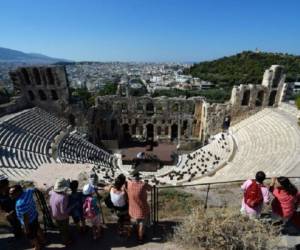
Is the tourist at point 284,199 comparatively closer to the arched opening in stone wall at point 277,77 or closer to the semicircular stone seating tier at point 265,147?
the semicircular stone seating tier at point 265,147

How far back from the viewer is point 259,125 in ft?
83.4

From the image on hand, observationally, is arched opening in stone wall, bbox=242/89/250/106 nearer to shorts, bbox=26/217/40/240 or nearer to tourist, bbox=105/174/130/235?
tourist, bbox=105/174/130/235

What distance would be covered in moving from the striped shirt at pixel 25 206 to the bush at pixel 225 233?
3.19 m

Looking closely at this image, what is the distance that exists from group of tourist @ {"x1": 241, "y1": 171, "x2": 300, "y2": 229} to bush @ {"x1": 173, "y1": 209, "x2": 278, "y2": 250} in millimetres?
676

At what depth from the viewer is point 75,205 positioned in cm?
605

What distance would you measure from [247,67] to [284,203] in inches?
3476

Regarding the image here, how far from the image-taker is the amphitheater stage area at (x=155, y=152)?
27.1 m

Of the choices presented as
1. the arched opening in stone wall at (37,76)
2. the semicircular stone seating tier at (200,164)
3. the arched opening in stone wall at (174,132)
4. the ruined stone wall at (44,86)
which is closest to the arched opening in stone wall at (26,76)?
the ruined stone wall at (44,86)

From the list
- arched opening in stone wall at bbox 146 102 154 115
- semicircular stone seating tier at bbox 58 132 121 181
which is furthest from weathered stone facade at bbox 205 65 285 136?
semicircular stone seating tier at bbox 58 132 121 181

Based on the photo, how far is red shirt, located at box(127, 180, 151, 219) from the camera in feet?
19.5

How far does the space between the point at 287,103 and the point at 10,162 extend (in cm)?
2652

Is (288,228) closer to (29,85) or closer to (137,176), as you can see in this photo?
(137,176)

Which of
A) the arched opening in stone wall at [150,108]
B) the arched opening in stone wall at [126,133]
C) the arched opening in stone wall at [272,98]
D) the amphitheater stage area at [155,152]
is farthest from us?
the arched opening in stone wall at [126,133]

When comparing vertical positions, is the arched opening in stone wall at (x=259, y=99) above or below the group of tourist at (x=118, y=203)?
below
